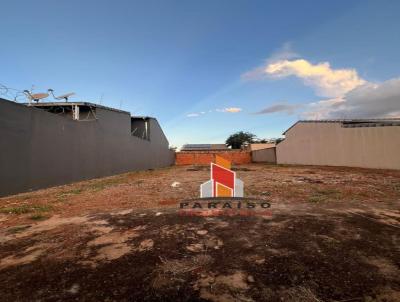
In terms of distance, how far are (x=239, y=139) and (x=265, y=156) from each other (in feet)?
92.4

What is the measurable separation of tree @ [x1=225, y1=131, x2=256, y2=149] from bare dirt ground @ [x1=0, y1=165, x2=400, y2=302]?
57970mm

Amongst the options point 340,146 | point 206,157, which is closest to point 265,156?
point 206,157

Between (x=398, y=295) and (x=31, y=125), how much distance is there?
10809 millimetres

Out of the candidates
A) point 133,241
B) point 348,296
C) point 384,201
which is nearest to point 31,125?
point 133,241

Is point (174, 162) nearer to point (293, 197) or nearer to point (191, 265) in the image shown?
point (293, 197)

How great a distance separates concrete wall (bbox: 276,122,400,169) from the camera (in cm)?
1619

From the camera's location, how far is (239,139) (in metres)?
63.6

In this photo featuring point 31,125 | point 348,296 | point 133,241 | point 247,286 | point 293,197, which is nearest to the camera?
point 348,296

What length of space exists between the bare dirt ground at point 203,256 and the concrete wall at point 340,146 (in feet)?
43.4

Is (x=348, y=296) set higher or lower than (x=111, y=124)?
lower

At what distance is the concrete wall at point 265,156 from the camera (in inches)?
1296

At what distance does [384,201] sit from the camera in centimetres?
623

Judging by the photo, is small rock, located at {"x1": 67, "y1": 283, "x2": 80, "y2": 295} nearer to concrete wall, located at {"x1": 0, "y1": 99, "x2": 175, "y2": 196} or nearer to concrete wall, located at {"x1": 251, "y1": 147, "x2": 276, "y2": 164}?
concrete wall, located at {"x1": 0, "y1": 99, "x2": 175, "y2": 196}

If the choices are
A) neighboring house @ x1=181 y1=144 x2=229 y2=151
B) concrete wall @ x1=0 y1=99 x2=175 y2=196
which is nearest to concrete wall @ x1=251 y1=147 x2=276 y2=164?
concrete wall @ x1=0 y1=99 x2=175 y2=196
